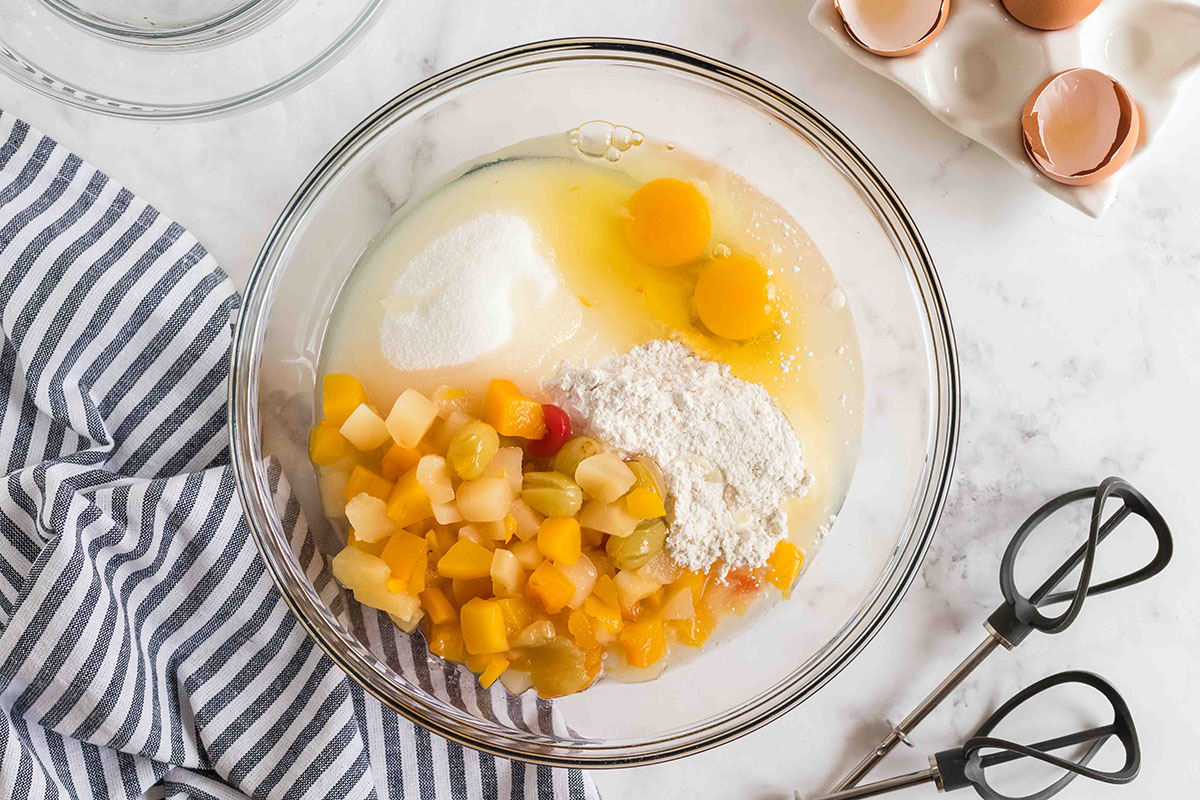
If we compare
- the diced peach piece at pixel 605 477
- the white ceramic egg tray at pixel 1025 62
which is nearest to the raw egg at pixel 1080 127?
the white ceramic egg tray at pixel 1025 62

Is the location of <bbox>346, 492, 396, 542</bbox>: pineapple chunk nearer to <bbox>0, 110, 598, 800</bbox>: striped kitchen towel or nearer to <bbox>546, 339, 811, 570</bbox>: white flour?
<bbox>0, 110, 598, 800</bbox>: striped kitchen towel

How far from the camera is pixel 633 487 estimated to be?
1.38 metres

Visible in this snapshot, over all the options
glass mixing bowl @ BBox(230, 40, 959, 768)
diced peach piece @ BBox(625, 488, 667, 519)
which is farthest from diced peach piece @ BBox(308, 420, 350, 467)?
diced peach piece @ BBox(625, 488, 667, 519)

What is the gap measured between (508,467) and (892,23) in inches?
38.4

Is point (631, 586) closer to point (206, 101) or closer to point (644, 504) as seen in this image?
point (644, 504)

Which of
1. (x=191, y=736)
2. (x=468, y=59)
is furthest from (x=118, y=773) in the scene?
(x=468, y=59)

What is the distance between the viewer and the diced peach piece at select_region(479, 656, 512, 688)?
1.40 meters

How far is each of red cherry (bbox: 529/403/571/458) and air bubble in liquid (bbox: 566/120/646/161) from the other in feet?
1.56

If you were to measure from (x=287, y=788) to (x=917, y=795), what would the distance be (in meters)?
1.15

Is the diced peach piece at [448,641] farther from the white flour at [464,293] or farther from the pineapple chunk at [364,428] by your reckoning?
the white flour at [464,293]

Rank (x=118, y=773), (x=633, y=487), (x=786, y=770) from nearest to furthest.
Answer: (x=633, y=487) < (x=118, y=773) < (x=786, y=770)

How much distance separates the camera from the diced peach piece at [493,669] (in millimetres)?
1403

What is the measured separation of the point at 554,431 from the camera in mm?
1431

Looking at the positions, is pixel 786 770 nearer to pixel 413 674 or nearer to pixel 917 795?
pixel 917 795
